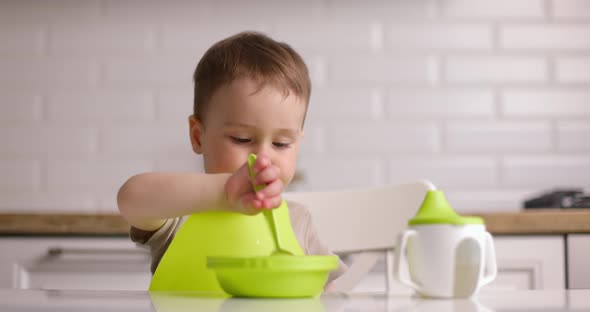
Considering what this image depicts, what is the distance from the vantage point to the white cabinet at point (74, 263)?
1858mm

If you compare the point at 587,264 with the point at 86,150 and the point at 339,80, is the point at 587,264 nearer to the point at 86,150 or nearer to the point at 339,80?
the point at 339,80

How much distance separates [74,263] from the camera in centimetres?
187

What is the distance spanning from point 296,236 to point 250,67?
314mm

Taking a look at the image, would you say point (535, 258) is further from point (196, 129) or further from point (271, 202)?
point (271, 202)

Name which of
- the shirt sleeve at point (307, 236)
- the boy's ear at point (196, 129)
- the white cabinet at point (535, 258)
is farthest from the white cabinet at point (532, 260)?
the boy's ear at point (196, 129)

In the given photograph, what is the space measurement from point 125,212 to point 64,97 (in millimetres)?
1635

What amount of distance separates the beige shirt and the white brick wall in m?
1.07

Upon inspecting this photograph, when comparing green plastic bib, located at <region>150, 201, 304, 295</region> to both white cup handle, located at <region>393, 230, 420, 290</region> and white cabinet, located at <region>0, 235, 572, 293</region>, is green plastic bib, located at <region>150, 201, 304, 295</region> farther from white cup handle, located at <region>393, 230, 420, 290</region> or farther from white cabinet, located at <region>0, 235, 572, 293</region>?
white cabinet, located at <region>0, 235, 572, 293</region>

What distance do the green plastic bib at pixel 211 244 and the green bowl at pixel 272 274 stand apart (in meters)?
0.05

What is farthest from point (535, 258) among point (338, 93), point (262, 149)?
point (262, 149)

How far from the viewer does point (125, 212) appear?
948 mm

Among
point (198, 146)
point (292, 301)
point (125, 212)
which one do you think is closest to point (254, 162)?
point (292, 301)

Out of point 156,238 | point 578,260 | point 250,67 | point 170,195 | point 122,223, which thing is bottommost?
point 578,260

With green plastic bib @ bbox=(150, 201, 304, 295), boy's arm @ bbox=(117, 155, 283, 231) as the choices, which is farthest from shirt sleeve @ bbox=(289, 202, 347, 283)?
green plastic bib @ bbox=(150, 201, 304, 295)
